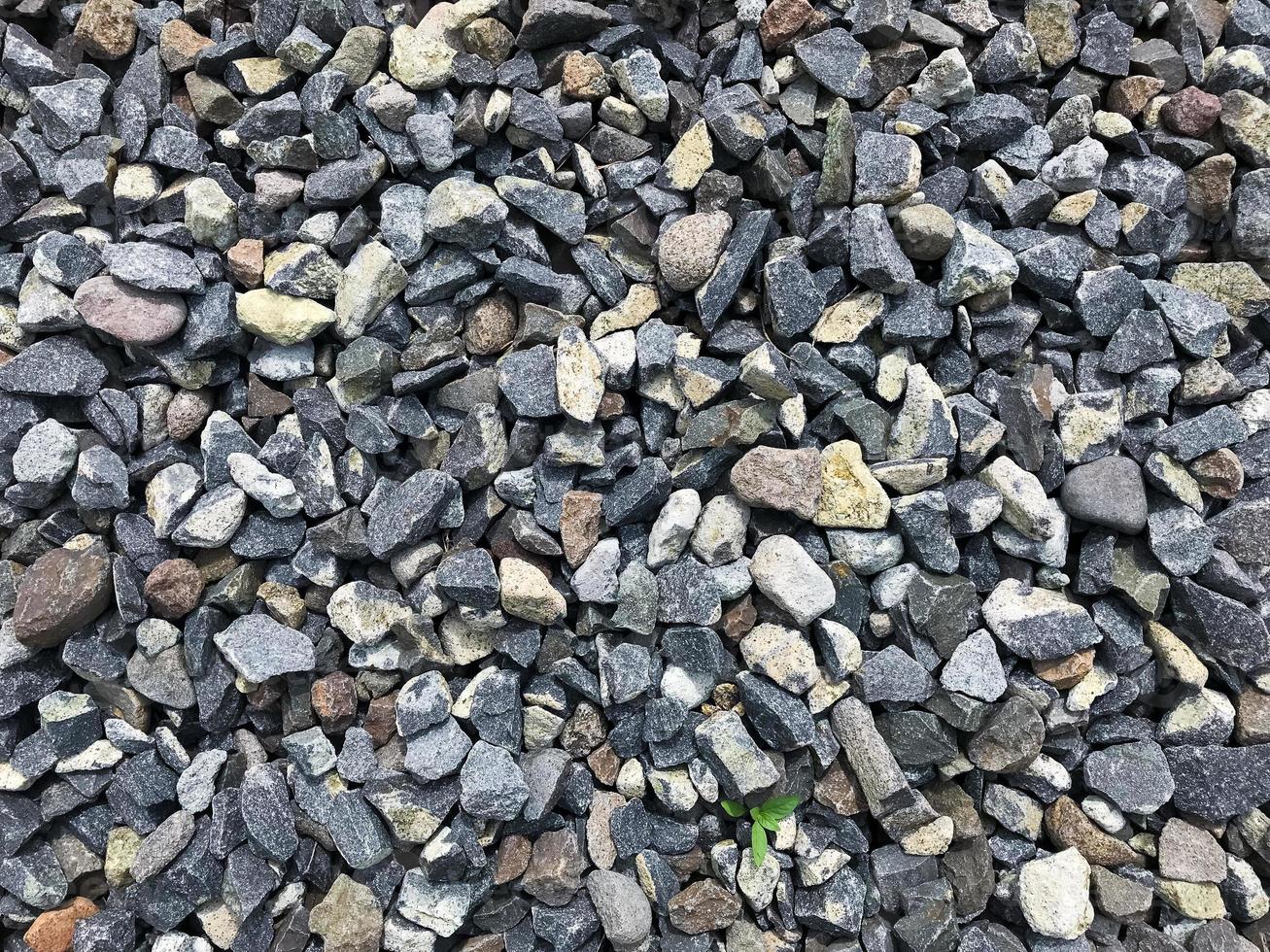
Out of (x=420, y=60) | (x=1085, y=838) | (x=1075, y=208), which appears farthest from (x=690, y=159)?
(x=1085, y=838)

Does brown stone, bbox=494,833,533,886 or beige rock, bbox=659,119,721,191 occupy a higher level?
beige rock, bbox=659,119,721,191

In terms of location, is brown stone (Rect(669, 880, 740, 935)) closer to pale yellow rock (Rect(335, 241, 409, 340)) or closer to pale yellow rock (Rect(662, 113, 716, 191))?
pale yellow rock (Rect(335, 241, 409, 340))

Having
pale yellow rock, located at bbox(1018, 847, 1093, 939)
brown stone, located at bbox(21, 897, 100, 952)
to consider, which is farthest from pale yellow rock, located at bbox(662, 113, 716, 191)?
brown stone, located at bbox(21, 897, 100, 952)

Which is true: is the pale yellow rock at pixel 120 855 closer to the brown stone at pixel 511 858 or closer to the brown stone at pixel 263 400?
the brown stone at pixel 511 858

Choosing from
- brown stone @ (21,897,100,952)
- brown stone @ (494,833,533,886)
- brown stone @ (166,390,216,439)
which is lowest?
brown stone @ (21,897,100,952)

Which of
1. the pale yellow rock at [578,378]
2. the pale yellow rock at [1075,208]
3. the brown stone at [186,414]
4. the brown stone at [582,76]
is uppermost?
the brown stone at [582,76]

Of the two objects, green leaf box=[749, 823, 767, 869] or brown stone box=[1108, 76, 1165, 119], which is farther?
brown stone box=[1108, 76, 1165, 119]

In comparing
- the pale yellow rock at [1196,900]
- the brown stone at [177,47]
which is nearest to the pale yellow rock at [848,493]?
the pale yellow rock at [1196,900]
